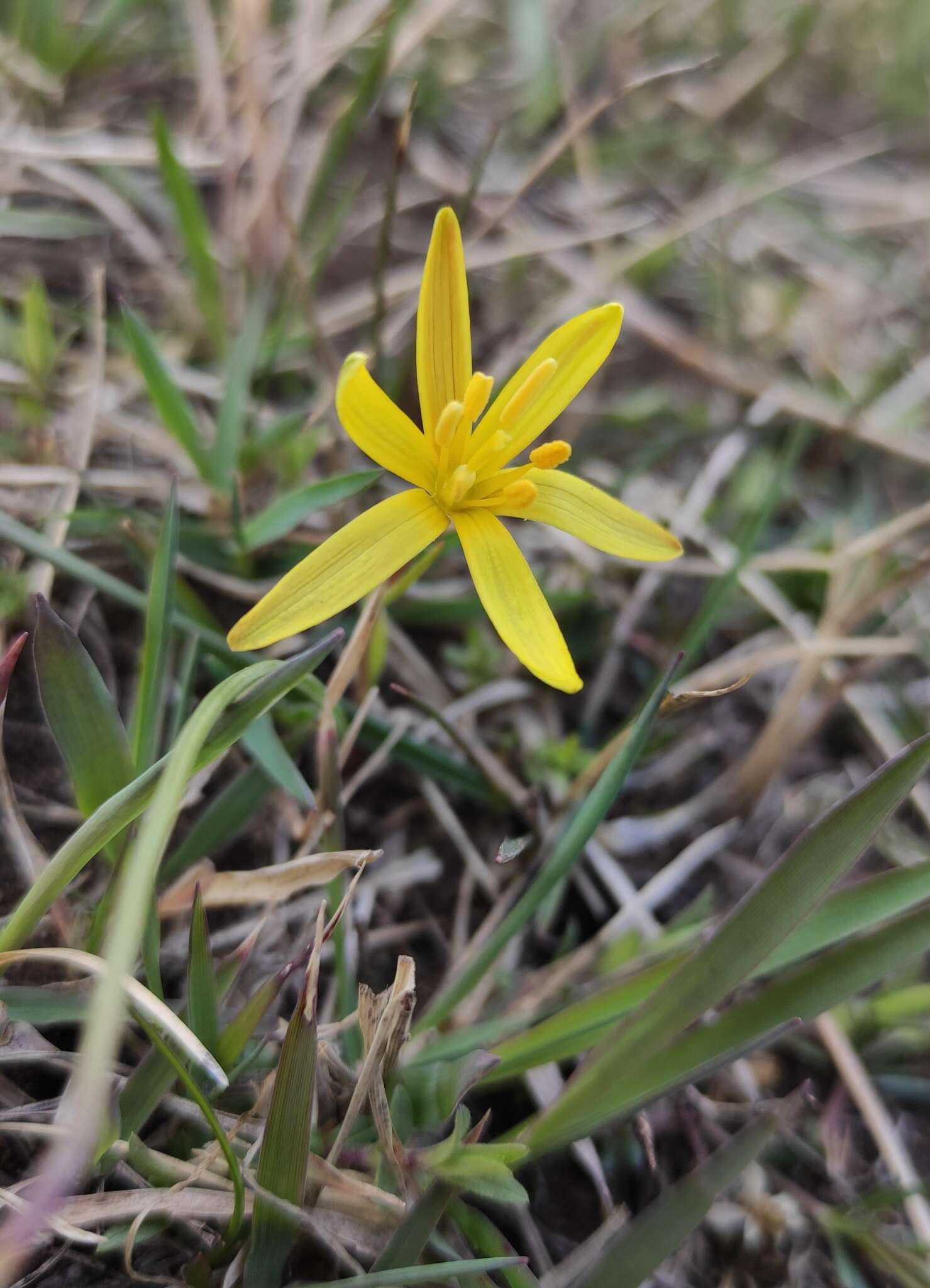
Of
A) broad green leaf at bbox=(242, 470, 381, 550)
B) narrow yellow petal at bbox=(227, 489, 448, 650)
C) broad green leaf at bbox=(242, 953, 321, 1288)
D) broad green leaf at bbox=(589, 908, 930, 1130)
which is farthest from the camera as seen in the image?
broad green leaf at bbox=(242, 470, 381, 550)


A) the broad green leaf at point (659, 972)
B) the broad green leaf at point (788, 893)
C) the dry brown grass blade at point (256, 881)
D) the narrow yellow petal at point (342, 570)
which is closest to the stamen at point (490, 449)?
the narrow yellow petal at point (342, 570)

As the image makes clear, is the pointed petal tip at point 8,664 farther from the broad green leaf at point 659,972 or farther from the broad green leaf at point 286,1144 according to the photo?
the broad green leaf at point 659,972

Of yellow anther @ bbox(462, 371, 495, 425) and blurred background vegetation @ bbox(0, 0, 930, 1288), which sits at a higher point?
yellow anther @ bbox(462, 371, 495, 425)

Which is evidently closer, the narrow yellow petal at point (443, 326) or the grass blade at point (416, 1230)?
the grass blade at point (416, 1230)

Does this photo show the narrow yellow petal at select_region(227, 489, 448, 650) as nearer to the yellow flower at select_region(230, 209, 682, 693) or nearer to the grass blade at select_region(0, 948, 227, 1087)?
the yellow flower at select_region(230, 209, 682, 693)

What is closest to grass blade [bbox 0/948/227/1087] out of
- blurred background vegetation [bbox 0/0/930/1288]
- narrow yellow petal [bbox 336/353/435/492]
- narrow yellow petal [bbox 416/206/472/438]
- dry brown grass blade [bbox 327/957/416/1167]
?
blurred background vegetation [bbox 0/0/930/1288]
